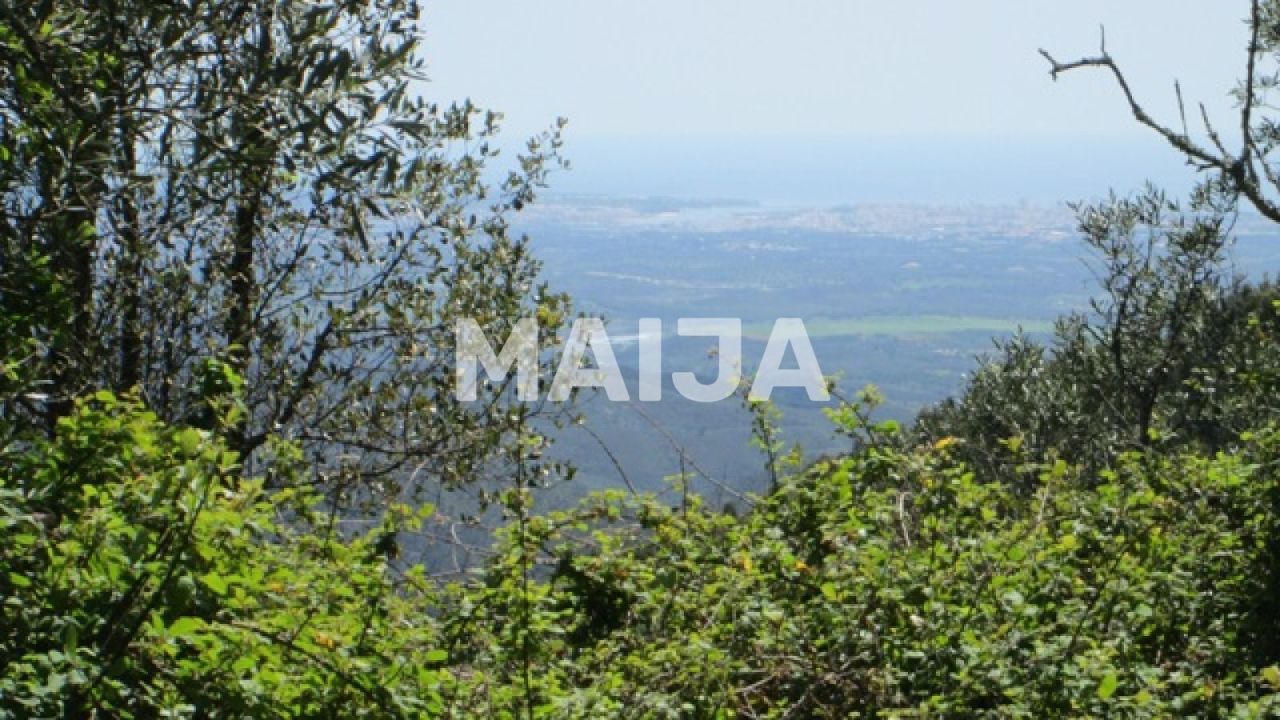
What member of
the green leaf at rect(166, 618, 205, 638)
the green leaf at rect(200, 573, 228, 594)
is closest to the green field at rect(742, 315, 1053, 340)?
the green leaf at rect(200, 573, 228, 594)

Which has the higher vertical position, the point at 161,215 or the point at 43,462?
the point at 161,215

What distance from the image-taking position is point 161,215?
891cm

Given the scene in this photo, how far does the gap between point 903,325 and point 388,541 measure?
13334cm

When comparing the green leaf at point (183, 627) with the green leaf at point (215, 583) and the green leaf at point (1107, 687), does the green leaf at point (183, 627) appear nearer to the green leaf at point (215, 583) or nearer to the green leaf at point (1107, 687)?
the green leaf at point (215, 583)

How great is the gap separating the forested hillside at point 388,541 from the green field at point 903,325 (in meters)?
113

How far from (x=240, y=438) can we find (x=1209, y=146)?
743cm

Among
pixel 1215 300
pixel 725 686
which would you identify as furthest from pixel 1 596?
pixel 1215 300

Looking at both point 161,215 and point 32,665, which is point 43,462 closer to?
point 32,665

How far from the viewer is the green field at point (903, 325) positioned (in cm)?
12506

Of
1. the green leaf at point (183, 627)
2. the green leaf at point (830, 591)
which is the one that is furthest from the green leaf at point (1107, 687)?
the green leaf at point (183, 627)

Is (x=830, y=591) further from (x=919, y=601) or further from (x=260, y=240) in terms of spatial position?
(x=260, y=240)

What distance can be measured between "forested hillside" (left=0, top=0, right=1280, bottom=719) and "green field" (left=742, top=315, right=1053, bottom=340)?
113 m

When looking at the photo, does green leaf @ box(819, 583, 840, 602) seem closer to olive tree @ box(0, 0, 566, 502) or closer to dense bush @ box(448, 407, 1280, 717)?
dense bush @ box(448, 407, 1280, 717)

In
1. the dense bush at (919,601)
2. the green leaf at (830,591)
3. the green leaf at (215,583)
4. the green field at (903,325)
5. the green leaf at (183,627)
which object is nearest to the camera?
the green leaf at (183,627)
